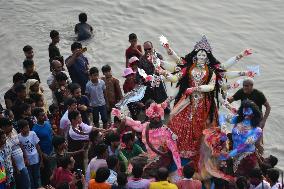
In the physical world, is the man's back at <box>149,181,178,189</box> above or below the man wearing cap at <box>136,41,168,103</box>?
below

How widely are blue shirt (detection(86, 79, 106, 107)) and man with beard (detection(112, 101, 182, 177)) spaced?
155 centimetres

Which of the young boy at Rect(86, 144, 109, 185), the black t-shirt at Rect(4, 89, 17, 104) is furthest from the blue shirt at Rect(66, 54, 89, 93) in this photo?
the young boy at Rect(86, 144, 109, 185)

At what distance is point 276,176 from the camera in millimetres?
10180

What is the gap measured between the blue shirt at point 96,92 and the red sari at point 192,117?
1702mm

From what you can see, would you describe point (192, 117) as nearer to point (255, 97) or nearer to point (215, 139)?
point (215, 139)

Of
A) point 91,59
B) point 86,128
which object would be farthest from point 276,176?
point 91,59

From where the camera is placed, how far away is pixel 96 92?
12914mm

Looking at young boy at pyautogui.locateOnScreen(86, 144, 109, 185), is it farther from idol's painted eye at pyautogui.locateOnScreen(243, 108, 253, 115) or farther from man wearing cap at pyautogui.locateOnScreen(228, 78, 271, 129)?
man wearing cap at pyautogui.locateOnScreen(228, 78, 271, 129)

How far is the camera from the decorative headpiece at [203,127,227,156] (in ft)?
38.0

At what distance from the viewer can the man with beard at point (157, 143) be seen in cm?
1118

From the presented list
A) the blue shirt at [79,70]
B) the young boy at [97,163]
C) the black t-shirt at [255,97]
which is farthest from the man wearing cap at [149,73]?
the young boy at [97,163]

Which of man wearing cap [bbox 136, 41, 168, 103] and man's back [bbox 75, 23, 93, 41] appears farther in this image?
man's back [bbox 75, 23, 93, 41]

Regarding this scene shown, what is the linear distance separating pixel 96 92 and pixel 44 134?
202 centimetres

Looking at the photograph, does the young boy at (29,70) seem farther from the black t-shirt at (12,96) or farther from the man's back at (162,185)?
the man's back at (162,185)
